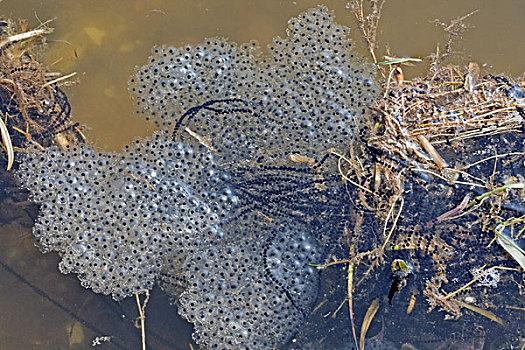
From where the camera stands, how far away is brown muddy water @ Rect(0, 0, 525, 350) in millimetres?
2055

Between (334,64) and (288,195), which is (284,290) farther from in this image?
(334,64)

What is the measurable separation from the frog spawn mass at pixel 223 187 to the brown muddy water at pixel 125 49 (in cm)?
6

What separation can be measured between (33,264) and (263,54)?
120 centimetres

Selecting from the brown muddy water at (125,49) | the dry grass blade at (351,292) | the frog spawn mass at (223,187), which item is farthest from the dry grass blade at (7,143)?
the dry grass blade at (351,292)

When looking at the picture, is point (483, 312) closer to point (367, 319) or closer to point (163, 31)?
point (367, 319)

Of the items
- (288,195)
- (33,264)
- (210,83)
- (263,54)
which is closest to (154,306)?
(33,264)

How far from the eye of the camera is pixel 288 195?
2.14 m

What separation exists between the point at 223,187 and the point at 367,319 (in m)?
0.73

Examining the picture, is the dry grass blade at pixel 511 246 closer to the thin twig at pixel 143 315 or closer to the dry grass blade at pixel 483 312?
the dry grass blade at pixel 483 312

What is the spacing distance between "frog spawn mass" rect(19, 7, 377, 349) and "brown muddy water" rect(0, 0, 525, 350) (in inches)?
2.2

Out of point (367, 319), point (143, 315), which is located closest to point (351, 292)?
point (367, 319)

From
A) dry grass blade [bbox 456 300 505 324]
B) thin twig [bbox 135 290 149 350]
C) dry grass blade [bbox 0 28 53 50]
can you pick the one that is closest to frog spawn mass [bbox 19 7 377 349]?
thin twig [bbox 135 290 149 350]

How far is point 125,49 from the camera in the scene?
7.23 feet

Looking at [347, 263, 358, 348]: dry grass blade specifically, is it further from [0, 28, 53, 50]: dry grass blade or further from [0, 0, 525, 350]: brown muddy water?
[0, 28, 53, 50]: dry grass blade
